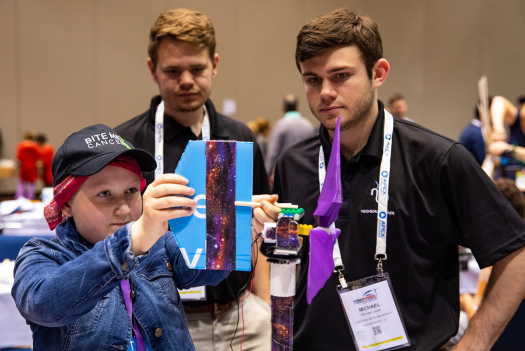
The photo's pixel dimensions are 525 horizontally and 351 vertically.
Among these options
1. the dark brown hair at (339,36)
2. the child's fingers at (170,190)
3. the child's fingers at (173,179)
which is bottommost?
the child's fingers at (170,190)

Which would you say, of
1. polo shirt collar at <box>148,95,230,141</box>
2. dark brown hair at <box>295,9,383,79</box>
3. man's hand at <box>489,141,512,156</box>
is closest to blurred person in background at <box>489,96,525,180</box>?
man's hand at <box>489,141,512,156</box>

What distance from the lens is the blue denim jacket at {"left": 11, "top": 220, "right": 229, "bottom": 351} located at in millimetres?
973

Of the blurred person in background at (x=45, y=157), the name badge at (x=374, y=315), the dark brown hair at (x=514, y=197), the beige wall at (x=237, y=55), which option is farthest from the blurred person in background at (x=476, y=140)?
the blurred person in background at (x=45, y=157)

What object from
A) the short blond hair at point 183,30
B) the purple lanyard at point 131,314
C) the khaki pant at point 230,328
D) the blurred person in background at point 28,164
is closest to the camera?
the purple lanyard at point 131,314

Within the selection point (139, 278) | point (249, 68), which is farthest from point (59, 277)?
point (249, 68)

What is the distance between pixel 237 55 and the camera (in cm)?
1072

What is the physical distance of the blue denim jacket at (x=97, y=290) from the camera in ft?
3.19

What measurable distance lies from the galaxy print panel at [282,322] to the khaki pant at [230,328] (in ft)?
3.23

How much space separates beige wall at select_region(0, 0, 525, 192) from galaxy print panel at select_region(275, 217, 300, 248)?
32.9 ft

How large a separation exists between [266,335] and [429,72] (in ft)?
33.1

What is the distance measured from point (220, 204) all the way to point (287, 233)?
15 centimetres

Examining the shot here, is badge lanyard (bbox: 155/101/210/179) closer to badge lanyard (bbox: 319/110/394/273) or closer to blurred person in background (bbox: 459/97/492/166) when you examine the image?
badge lanyard (bbox: 319/110/394/273)

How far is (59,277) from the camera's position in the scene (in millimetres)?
989

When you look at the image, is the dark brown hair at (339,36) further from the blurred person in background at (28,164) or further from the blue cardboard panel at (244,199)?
the blurred person in background at (28,164)
